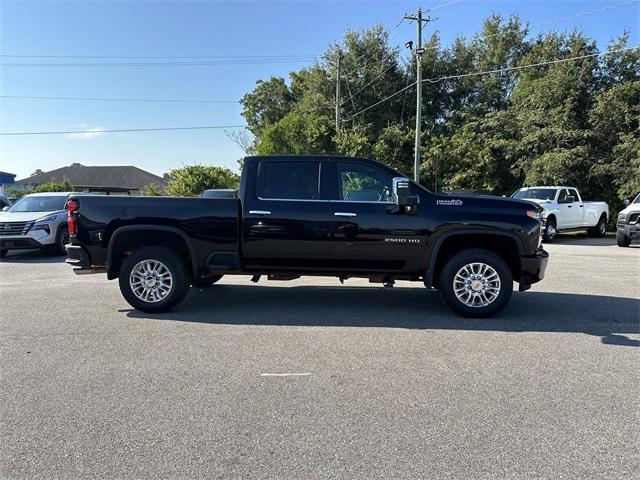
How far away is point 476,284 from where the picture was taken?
20.3ft

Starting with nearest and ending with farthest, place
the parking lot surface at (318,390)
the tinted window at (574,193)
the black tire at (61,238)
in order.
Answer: the parking lot surface at (318,390)
the black tire at (61,238)
the tinted window at (574,193)

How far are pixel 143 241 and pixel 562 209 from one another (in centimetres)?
1586

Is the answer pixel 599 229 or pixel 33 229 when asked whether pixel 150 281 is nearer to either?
pixel 33 229

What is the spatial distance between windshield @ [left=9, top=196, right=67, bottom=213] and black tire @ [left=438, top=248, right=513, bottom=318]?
37.0 ft

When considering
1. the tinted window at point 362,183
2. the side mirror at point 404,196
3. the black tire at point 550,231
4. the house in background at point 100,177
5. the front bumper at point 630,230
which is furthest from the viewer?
the house in background at point 100,177

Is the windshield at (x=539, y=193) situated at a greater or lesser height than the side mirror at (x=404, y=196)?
greater

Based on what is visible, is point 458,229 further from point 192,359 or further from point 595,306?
point 192,359

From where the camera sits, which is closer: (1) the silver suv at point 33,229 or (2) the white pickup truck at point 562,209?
(1) the silver suv at point 33,229

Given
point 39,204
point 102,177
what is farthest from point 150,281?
point 102,177

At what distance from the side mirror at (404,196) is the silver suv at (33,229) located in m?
9.92

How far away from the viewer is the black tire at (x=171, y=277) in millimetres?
6375

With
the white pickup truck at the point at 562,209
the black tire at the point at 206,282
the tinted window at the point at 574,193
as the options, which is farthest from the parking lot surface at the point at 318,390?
the tinted window at the point at 574,193

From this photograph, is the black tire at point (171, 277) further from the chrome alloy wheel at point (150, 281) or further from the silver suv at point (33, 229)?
the silver suv at point (33, 229)

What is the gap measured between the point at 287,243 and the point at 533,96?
23.8m
